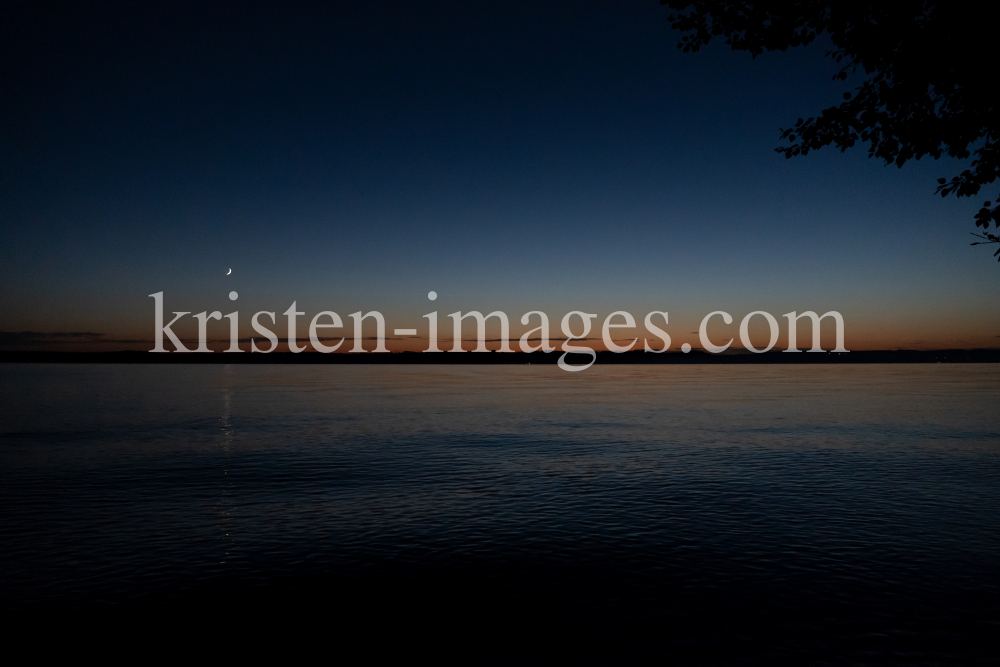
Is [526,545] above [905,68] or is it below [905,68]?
below

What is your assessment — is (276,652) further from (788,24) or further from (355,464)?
(355,464)

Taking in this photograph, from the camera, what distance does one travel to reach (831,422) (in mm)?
52469

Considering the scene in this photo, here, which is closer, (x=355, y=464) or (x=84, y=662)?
(x=84, y=662)

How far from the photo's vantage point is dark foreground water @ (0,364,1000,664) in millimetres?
13227

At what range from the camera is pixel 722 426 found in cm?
4988

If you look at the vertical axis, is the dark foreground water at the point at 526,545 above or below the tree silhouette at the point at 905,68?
below

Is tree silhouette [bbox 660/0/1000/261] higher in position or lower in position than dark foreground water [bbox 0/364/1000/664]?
higher

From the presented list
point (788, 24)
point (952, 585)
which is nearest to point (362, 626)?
point (952, 585)

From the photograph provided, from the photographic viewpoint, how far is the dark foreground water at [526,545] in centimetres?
1323

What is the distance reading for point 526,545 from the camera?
18.9 m

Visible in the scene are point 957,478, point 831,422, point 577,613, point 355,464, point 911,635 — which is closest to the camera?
point 911,635

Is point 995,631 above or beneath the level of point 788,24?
beneath

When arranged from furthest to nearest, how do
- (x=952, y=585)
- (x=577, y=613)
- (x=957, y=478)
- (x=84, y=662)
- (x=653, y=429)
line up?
(x=653, y=429)
(x=957, y=478)
(x=952, y=585)
(x=577, y=613)
(x=84, y=662)

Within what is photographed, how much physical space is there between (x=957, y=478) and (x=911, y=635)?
64.6 ft
